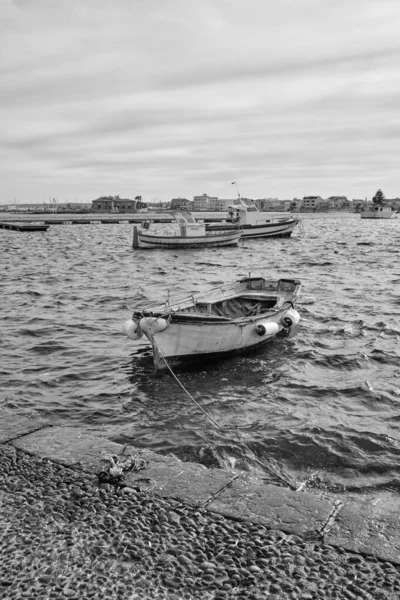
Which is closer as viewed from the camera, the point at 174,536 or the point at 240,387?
the point at 174,536

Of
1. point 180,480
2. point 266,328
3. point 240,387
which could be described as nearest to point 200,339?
point 240,387

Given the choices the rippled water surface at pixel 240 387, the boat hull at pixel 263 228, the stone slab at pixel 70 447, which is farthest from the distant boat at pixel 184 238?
the stone slab at pixel 70 447

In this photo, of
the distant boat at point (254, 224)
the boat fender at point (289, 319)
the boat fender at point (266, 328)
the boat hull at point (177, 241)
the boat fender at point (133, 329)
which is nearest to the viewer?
the boat fender at point (133, 329)

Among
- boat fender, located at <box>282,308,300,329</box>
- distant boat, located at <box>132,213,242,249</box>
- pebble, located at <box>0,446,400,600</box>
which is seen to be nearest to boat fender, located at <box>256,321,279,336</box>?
boat fender, located at <box>282,308,300,329</box>

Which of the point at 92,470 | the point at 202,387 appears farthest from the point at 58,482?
the point at 202,387

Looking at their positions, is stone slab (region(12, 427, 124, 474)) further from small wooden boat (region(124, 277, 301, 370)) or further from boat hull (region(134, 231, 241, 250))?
boat hull (region(134, 231, 241, 250))

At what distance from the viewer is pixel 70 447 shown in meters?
5.95

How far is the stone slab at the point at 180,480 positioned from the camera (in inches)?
196

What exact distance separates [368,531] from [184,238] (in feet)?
139

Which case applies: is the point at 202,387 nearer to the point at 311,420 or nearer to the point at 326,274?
the point at 311,420

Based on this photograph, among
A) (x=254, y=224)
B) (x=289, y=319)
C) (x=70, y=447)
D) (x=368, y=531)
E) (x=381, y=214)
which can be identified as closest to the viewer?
(x=368, y=531)

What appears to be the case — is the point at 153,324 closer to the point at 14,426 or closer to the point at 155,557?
the point at 14,426

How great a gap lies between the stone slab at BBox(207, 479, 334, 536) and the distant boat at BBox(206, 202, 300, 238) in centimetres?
5466

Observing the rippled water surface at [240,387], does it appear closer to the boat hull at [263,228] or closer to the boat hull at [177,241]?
the boat hull at [177,241]
